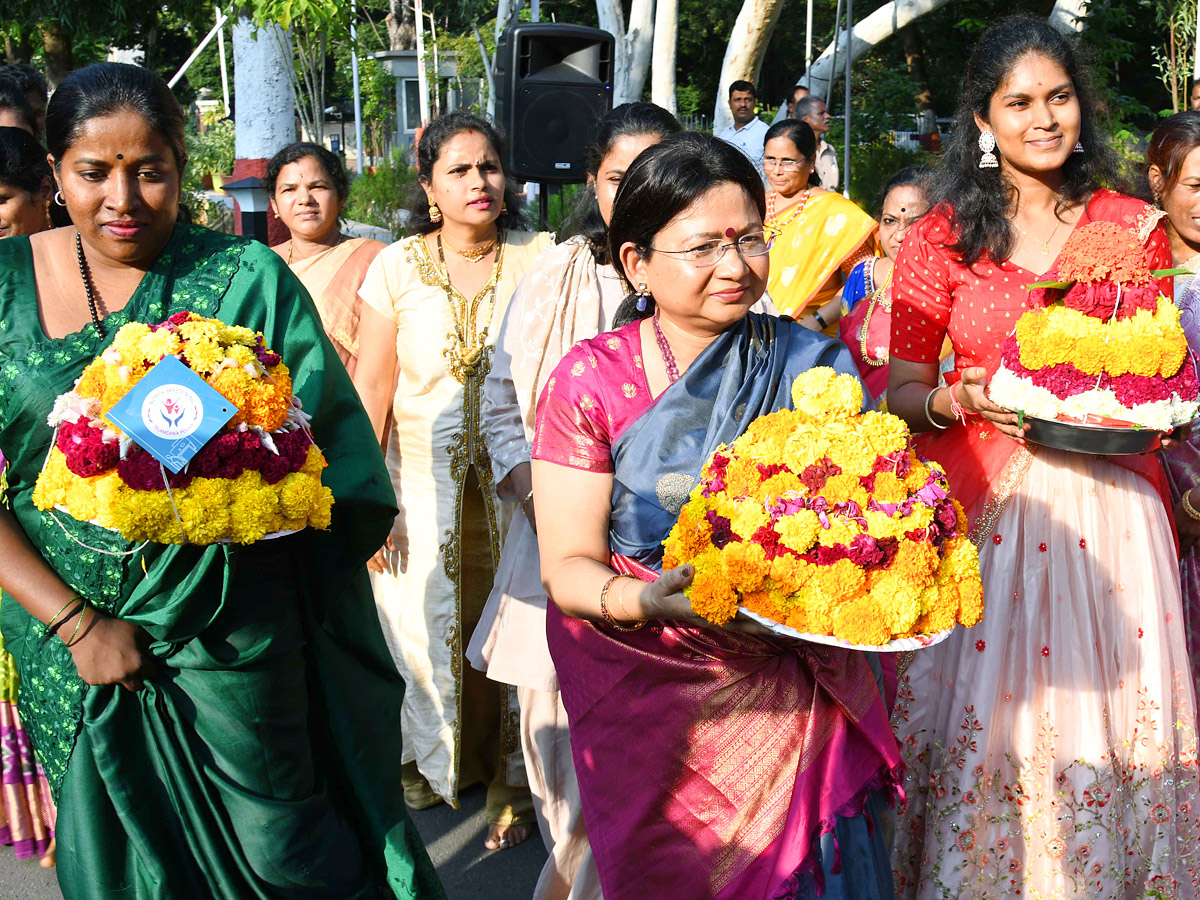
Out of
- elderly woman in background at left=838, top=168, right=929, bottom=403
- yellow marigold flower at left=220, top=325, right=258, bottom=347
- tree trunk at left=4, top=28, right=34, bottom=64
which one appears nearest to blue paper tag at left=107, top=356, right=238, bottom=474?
yellow marigold flower at left=220, top=325, right=258, bottom=347

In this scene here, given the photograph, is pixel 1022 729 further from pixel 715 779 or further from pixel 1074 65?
pixel 1074 65

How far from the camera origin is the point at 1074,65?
3.18 m

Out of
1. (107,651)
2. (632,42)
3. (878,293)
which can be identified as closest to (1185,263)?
(878,293)

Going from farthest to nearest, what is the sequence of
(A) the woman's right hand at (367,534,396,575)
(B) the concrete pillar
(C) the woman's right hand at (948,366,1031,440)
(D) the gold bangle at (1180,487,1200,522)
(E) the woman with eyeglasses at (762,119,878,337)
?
(B) the concrete pillar → (E) the woman with eyeglasses at (762,119,878,337) → (A) the woman's right hand at (367,534,396,575) → (D) the gold bangle at (1180,487,1200,522) → (C) the woman's right hand at (948,366,1031,440)

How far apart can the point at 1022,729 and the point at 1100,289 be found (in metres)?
1.12

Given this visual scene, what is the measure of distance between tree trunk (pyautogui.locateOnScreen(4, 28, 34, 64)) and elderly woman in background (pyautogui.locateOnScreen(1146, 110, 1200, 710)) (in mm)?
12930

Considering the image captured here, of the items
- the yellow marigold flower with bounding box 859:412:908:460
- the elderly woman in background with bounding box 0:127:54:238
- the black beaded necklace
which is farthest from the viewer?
the elderly woman in background with bounding box 0:127:54:238

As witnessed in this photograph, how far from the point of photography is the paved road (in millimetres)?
3857

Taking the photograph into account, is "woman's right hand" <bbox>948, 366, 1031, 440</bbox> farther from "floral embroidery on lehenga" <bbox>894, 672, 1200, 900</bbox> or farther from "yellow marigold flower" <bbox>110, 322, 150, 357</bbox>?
"yellow marigold flower" <bbox>110, 322, 150, 357</bbox>

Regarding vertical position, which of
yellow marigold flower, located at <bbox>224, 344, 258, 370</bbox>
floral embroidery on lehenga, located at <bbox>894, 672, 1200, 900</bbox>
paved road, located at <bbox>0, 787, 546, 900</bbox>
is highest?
yellow marigold flower, located at <bbox>224, 344, 258, 370</bbox>

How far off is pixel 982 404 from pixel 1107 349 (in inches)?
13.1

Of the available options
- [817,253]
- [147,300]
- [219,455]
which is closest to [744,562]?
[219,455]

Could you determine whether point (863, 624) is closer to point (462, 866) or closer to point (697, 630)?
point (697, 630)

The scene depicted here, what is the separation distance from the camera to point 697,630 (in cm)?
244
